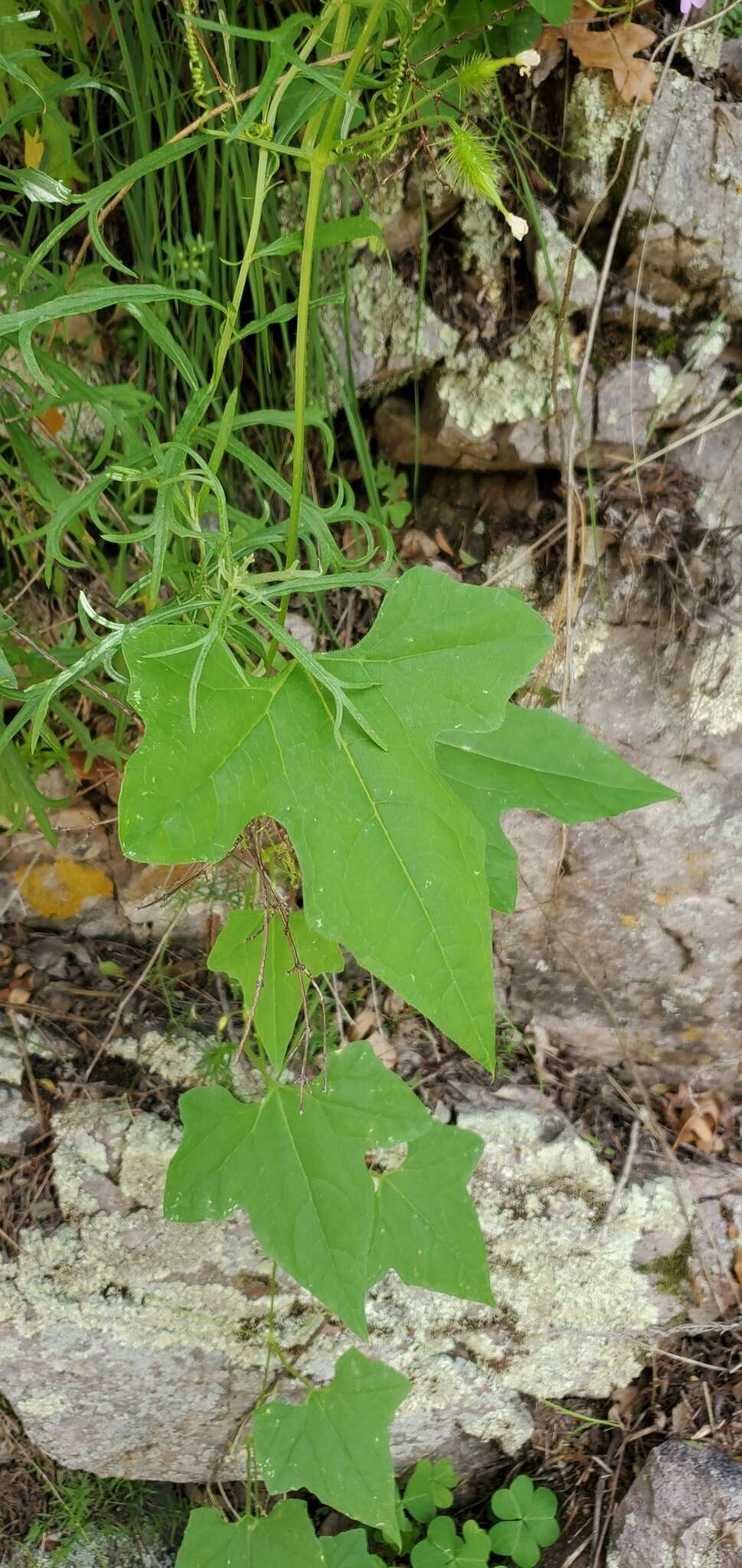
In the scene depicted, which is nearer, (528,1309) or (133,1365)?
(133,1365)

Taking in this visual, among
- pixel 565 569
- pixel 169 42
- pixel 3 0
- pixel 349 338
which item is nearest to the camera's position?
pixel 3 0

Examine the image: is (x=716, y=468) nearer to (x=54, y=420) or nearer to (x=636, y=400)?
(x=636, y=400)

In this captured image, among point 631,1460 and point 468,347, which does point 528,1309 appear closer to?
point 631,1460

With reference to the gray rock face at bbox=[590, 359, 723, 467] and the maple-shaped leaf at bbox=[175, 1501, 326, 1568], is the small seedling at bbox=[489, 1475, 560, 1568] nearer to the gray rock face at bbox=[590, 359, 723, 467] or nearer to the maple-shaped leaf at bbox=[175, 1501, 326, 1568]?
the maple-shaped leaf at bbox=[175, 1501, 326, 1568]

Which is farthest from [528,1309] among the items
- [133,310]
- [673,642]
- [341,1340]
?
[133,310]

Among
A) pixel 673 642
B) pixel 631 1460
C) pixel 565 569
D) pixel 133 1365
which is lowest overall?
pixel 631 1460

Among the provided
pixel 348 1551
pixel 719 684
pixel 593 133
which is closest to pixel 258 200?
pixel 593 133
